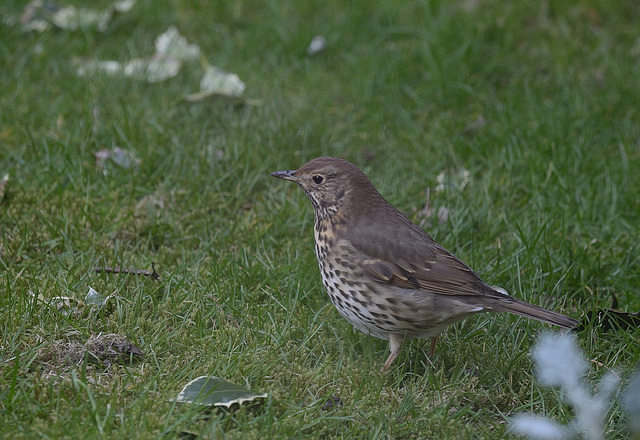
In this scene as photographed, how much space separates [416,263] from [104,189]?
2.13 meters

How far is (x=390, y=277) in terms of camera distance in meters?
3.71

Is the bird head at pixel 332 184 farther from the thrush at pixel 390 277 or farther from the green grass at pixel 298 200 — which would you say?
the green grass at pixel 298 200

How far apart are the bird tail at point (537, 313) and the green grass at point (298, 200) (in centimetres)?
33

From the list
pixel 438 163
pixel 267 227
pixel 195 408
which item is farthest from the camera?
pixel 438 163

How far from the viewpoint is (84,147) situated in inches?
205

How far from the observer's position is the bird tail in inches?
137

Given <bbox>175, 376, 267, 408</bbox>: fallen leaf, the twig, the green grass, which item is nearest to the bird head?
the green grass

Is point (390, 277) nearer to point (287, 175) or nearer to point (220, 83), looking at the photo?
point (287, 175)

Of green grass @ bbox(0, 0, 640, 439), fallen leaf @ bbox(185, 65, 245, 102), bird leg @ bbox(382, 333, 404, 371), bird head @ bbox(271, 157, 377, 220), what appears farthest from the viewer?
fallen leaf @ bbox(185, 65, 245, 102)

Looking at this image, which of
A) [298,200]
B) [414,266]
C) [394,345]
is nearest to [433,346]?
[394,345]

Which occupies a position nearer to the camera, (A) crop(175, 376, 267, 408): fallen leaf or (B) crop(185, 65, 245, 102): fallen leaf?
(A) crop(175, 376, 267, 408): fallen leaf

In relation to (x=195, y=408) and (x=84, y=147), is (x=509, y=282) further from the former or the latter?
(x=84, y=147)

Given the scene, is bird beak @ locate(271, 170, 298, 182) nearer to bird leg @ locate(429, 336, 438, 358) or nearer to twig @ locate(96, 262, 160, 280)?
twig @ locate(96, 262, 160, 280)

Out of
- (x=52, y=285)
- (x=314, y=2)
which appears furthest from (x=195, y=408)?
(x=314, y=2)
